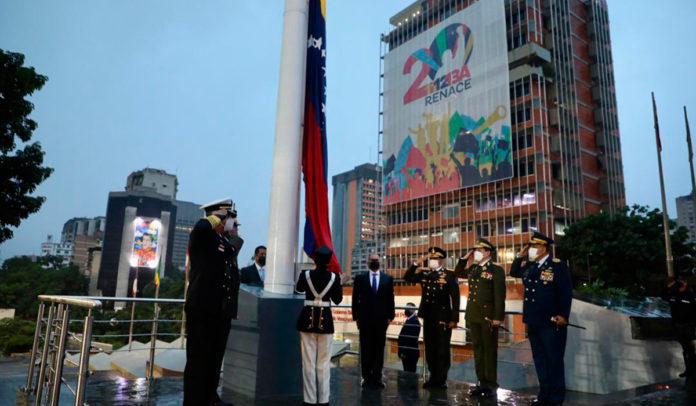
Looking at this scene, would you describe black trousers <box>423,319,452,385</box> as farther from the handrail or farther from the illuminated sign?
the illuminated sign

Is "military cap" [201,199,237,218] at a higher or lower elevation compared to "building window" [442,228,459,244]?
lower

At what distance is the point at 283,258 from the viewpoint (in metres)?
6.07

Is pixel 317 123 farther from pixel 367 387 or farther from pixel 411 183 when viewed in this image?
pixel 411 183

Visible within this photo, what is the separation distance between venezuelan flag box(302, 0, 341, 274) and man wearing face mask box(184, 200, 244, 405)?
2102 mm

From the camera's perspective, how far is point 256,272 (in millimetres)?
7312

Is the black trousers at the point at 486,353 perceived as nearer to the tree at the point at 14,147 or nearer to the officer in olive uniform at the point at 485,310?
the officer in olive uniform at the point at 485,310

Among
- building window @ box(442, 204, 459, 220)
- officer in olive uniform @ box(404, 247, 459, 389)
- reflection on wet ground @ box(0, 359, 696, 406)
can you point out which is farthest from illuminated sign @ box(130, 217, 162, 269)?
officer in olive uniform @ box(404, 247, 459, 389)

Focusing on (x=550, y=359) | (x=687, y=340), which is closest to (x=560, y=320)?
(x=550, y=359)

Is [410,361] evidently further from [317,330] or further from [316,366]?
[317,330]

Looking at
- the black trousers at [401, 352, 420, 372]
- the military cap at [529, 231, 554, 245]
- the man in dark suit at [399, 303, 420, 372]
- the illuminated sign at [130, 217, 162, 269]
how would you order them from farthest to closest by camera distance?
the illuminated sign at [130, 217, 162, 269], the black trousers at [401, 352, 420, 372], the man in dark suit at [399, 303, 420, 372], the military cap at [529, 231, 554, 245]

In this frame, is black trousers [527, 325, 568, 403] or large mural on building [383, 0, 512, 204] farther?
large mural on building [383, 0, 512, 204]

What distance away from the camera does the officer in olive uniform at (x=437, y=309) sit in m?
6.81

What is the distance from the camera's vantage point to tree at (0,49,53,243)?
12070mm

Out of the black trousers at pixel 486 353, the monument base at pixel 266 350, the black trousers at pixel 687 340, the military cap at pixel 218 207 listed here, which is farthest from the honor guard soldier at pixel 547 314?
the black trousers at pixel 687 340
